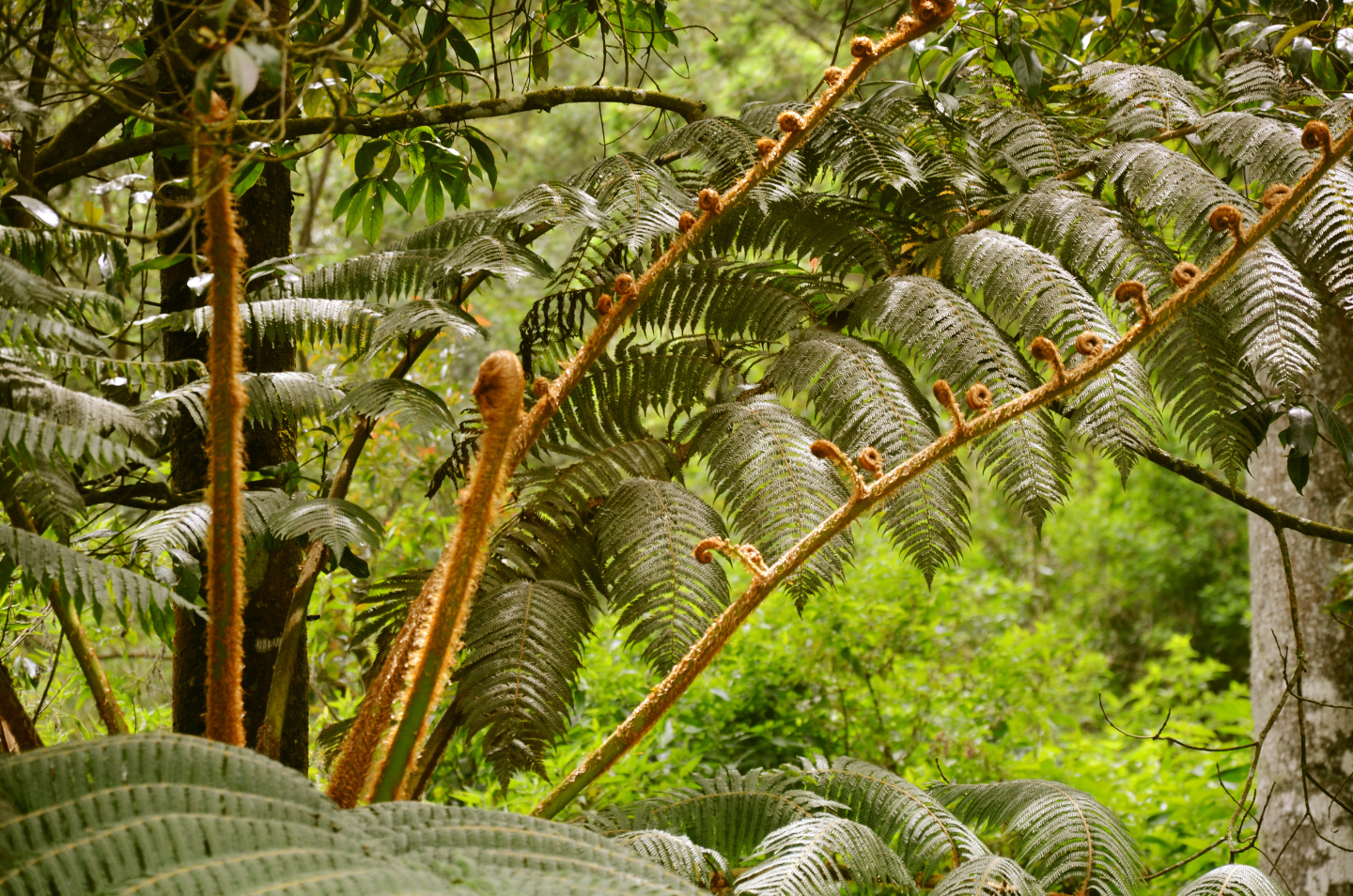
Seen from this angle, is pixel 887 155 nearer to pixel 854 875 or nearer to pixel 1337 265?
pixel 1337 265

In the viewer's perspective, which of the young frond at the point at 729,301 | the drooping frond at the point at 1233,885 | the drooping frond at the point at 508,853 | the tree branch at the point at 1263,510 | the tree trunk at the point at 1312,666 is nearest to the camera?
the drooping frond at the point at 508,853

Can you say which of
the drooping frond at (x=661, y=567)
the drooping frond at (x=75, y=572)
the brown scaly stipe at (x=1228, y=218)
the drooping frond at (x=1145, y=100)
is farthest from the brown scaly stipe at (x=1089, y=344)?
the drooping frond at (x=1145, y=100)

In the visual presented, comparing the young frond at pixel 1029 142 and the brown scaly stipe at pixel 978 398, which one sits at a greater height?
the young frond at pixel 1029 142

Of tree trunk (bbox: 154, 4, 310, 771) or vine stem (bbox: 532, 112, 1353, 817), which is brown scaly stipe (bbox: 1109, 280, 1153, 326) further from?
tree trunk (bbox: 154, 4, 310, 771)

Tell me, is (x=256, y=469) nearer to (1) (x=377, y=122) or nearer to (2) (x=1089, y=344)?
(1) (x=377, y=122)

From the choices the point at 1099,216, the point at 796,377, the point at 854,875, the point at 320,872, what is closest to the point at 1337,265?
the point at 1099,216

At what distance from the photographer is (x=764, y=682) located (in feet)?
9.78

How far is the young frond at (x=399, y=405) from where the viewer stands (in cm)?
114

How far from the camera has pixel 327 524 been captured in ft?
3.73

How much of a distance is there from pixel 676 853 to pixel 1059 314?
837 millimetres

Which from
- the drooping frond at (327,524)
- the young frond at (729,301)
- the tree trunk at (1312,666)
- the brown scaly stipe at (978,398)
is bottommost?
the tree trunk at (1312,666)

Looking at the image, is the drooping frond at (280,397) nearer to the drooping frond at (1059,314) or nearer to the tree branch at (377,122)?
the tree branch at (377,122)

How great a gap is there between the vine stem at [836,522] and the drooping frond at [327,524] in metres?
0.37

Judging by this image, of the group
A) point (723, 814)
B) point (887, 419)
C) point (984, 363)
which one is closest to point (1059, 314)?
point (984, 363)
